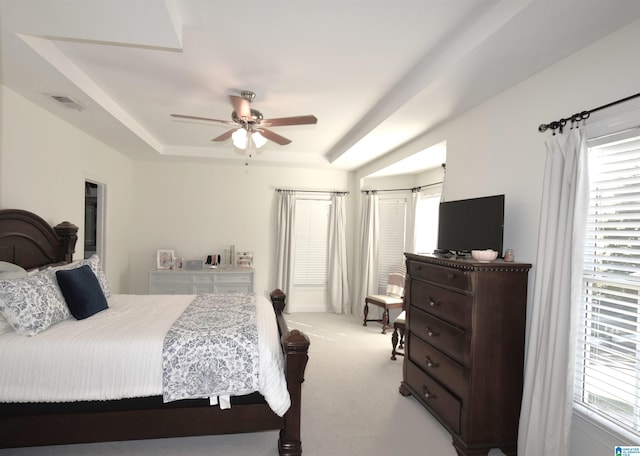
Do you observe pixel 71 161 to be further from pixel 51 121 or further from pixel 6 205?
pixel 6 205

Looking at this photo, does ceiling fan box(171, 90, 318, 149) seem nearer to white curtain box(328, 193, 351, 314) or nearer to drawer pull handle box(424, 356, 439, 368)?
drawer pull handle box(424, 356, 439, 368)

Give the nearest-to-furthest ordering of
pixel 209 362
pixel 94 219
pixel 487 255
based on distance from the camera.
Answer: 1. pixel 209 362
2. pixel 487 255
3. pixel 94 219

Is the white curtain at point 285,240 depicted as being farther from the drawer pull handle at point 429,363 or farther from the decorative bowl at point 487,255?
the decorative bowl at point 487,255

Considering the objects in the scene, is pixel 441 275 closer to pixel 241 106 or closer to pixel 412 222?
pixel 241 106

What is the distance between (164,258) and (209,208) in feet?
3.52

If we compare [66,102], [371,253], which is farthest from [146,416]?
[371,253]

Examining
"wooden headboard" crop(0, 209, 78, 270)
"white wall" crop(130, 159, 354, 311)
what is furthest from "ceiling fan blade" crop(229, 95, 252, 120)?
"white wall" crop(130, 159, 354, 311)

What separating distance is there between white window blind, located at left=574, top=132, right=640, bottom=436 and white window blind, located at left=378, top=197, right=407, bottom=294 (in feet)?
11.7

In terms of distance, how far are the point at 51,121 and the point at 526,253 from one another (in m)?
4.39

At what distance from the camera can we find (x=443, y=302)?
101 inches

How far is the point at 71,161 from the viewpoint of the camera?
3.76 m

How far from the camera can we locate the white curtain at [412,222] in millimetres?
5203

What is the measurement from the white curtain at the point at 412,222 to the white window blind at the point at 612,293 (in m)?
3.18

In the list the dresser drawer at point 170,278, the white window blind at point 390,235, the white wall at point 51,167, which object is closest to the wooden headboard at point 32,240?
the white wall at point 51,167
